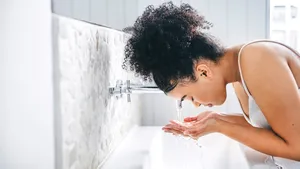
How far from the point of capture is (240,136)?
42.9 inches

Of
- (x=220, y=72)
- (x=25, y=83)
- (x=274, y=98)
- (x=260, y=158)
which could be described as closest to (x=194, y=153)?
(x=260, y=158)

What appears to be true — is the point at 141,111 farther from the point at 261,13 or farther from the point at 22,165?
the point at 22,165

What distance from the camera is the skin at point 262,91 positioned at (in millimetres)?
987

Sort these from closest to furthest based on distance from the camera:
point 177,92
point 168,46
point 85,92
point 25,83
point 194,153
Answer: point 25,83
point 85,92
point 168,46
point 177,92
point 194,153

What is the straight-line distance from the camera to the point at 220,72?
1.15 m

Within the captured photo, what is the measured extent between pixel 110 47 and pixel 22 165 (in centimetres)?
64

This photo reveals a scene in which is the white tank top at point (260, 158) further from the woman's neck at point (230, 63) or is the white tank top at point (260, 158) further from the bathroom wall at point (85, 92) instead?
the bathroom wall at point (85, 92)

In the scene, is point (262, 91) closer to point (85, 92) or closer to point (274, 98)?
point (274, 98)

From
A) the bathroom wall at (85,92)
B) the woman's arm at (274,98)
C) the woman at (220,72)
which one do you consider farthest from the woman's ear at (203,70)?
the bathroom wall at (85,92)

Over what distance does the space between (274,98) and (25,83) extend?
0.64 metres

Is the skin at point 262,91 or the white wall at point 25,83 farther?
the skin at point 262,91

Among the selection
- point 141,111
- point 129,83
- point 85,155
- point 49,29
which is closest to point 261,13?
point 141,111

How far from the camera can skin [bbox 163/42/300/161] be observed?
987 millimetres

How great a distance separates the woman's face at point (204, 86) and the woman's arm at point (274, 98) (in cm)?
11
